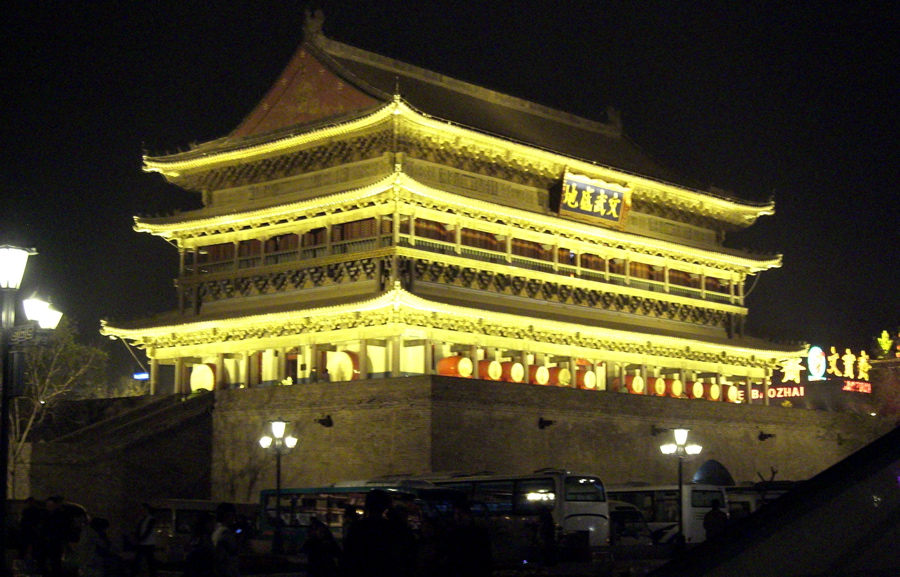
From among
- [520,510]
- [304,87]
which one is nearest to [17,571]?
[520,510]

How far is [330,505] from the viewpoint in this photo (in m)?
22.3

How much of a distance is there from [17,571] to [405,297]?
1643cm

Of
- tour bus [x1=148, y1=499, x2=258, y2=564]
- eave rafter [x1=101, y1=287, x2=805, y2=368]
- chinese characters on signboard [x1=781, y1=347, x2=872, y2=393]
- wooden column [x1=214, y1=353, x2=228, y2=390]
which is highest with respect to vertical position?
chinese characters on signboard [x1=781, y1=347, x2=872, y2=393]

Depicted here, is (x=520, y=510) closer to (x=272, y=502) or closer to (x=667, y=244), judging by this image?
(x=272, y=502)

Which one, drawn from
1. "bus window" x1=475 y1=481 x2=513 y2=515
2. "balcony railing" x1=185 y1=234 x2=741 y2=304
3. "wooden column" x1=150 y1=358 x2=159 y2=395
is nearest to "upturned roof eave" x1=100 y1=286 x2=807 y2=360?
"wooden column" x1=150 y1=358 x2=159 y2=395

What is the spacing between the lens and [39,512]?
1490 centimetres

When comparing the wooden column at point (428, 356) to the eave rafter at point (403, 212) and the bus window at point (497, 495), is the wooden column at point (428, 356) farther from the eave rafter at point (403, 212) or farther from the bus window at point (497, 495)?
the bus window at point (497, 495)

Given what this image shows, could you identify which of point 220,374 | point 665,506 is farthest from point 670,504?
point 220,374

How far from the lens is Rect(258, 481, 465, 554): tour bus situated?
20.1m

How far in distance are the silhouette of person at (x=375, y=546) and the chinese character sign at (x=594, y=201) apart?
2852 cm

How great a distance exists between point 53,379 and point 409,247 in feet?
53.7

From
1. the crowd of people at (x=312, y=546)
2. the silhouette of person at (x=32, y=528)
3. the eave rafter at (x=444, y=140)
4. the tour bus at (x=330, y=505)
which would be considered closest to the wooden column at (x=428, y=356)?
the eave rafter at (x=444, y=140)

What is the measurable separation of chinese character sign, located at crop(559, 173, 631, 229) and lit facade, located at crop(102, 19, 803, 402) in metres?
0.06

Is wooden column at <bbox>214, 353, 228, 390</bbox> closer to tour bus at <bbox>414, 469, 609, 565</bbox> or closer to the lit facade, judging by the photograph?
the lit facade
